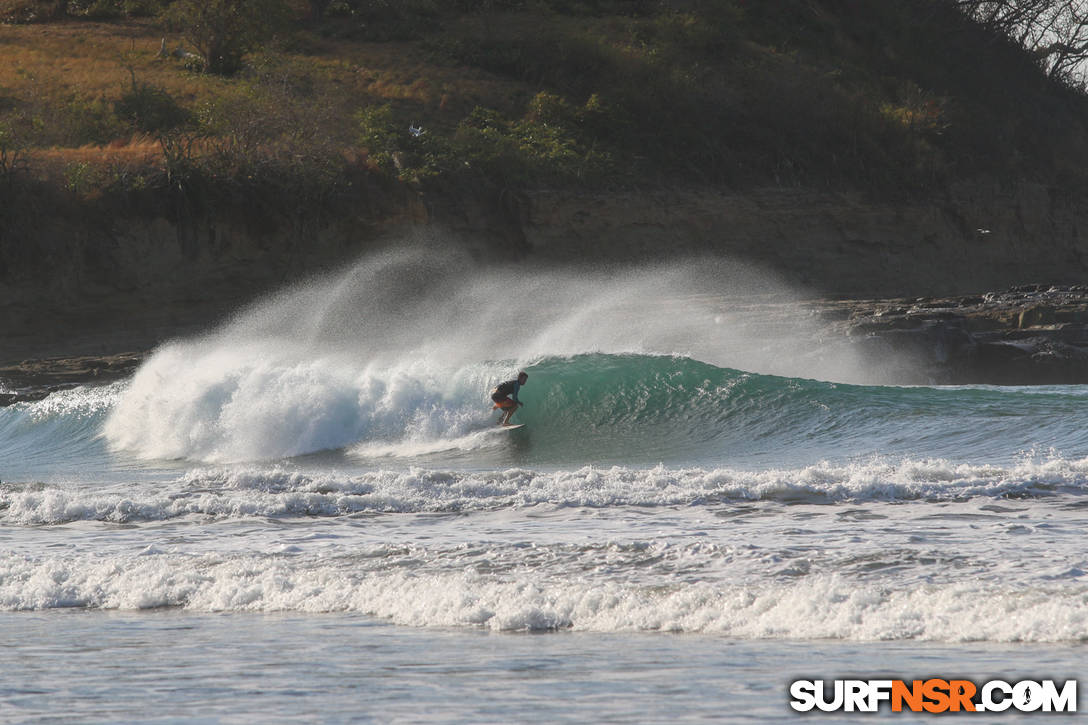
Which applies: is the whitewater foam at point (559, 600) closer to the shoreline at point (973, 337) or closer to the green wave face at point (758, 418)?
the green wave face at point (758, 418)

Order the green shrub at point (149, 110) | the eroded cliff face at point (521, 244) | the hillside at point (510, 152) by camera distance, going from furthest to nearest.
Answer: the green shrub at point (149, 110) < the hillside at point (510, 152) < the eroded cliff face at point (521, 244)

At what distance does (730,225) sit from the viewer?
3450cm

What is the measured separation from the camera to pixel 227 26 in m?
37.9

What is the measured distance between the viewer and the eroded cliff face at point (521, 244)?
93.8 ft

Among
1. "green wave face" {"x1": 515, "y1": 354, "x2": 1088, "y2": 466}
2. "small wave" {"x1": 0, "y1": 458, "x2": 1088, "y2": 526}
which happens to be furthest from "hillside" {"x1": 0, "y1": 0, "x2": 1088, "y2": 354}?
"small wave" {"x1": 0, "y1": 458, "x2": 1088, "y2": 526}

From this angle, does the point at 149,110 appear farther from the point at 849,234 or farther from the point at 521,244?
the point at 849,234

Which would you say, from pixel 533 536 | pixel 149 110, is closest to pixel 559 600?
pixel 533 536

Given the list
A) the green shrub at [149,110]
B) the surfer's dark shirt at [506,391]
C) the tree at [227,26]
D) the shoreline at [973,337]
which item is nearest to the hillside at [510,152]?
the green shrub at [149,110]

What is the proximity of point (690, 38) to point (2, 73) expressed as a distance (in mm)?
22012

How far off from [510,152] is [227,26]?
11.4 meters

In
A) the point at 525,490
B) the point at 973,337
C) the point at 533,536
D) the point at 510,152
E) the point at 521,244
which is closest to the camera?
the point at 533,536

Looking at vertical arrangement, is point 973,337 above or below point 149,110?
below

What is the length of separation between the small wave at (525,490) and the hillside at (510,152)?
704 inches

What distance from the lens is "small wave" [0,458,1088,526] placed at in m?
10.0
